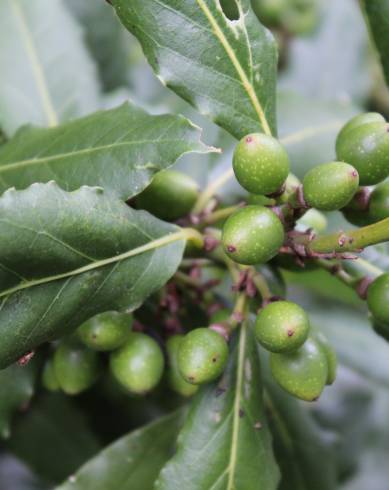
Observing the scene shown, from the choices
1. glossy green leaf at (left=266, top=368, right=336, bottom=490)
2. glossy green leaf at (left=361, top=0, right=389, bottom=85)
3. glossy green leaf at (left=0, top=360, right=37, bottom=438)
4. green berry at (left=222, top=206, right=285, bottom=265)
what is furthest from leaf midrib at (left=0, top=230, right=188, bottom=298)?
glossy green leaf at (left=266, top=368, right=336, bottom=490)

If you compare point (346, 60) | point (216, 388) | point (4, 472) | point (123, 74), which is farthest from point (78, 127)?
point (346, 60)

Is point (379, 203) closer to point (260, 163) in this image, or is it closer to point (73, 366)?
point (260, 163)

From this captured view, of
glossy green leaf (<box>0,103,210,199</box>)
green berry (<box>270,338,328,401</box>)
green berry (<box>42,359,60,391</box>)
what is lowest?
green berry (<box>270,338,328,401</box>)

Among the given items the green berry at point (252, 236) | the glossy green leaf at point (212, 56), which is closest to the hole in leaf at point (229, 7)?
the glossy green leaf at point (212, 56)

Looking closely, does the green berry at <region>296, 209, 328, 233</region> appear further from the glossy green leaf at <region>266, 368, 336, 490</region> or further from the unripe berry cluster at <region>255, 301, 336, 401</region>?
the glossy green leaf at <region>266, 368, 336, 490</region>

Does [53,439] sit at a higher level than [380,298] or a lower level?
lower

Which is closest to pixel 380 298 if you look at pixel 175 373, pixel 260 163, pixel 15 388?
pixel 260 163

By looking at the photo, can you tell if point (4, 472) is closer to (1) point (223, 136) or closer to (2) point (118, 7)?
(1) point (223, 136)
